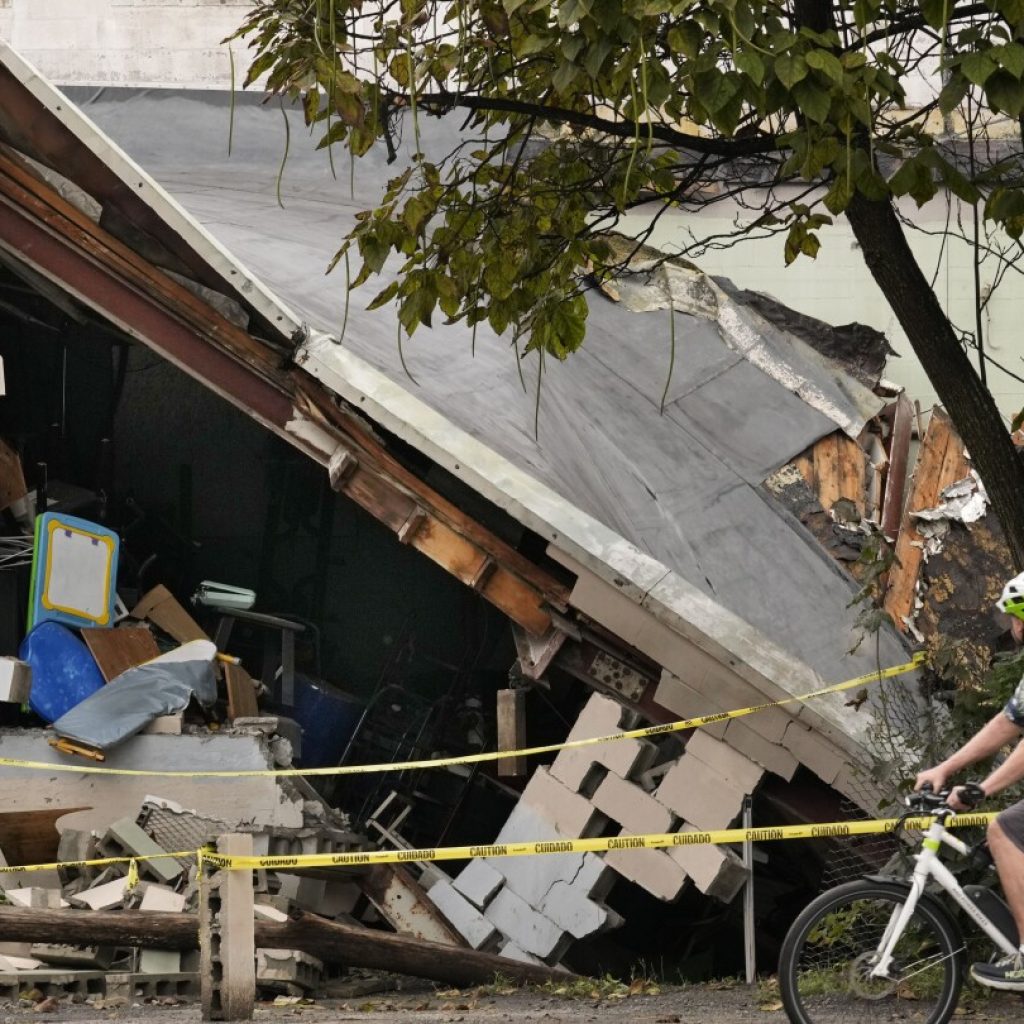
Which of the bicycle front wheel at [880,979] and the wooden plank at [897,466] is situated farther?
the wooden plank at [897,466]

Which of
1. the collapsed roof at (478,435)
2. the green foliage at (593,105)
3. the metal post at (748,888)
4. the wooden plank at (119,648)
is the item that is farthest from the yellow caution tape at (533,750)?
the green foliage at (593,105)

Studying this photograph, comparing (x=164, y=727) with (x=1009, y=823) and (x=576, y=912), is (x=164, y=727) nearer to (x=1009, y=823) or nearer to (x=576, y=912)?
(x=576, y=912)

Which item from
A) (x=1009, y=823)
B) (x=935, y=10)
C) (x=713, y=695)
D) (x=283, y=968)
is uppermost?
(x=935, y=10)

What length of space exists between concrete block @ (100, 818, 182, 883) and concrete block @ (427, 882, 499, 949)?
62.6 inches

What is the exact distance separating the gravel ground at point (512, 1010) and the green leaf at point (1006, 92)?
3.30 metres

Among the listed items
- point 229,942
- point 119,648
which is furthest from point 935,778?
point 119,648

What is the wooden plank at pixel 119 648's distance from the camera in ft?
A: 35.3

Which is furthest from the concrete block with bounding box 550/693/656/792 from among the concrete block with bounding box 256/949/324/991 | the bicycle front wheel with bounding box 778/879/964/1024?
the bicycle front wheel with bounding box 778/879/964/1024

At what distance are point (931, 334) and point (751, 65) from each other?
1.96 meters

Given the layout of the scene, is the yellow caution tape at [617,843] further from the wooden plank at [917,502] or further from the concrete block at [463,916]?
the wooden plank at [917,502]

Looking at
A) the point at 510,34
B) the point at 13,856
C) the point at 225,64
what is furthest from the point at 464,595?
the point at 225,64

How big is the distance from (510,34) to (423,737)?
697cm

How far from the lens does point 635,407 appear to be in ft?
43.9

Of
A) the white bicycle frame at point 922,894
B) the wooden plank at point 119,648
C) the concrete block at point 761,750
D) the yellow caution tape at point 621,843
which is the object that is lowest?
the wooden plank at point 119,648
